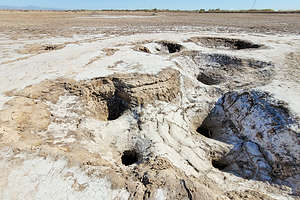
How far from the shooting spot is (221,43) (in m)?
8.27

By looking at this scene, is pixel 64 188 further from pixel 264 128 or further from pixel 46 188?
pixel 264 128

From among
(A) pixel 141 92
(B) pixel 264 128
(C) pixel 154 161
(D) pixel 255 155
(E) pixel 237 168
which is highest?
(A) pixel 141 92

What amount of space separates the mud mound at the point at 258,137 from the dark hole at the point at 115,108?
241 cm

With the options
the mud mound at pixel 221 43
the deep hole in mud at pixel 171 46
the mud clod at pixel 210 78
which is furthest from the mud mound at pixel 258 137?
the mud mound at pixel 221 43

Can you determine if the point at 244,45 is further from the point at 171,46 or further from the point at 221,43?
the point at 171,46

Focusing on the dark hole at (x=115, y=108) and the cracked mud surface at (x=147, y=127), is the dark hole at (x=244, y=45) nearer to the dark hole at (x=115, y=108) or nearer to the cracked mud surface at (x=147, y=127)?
the cracked mud surface at (x=147, y=127)

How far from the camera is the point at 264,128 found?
11.8 feet

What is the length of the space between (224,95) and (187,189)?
3.27m

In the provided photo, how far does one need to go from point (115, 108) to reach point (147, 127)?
113cm

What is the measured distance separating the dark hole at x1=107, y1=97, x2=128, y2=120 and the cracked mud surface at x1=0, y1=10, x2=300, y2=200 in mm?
26

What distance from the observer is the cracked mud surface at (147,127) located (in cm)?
233

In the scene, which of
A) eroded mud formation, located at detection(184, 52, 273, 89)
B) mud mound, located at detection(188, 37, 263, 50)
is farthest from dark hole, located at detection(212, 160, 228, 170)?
mud mound, located at detection(188, 37, 263, 50)

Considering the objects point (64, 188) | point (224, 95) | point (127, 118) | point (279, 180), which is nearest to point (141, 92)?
point (127, 118)

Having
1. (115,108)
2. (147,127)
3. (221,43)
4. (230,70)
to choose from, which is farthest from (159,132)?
(221,43)
